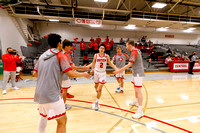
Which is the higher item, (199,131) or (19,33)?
(19,33)

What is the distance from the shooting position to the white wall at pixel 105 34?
1594 cm

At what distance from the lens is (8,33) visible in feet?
30.0

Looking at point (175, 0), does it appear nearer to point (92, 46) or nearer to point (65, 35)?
point (92, 46)

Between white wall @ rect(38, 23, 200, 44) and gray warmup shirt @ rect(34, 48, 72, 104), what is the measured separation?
53.4ft

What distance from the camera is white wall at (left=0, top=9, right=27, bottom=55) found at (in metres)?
8.55

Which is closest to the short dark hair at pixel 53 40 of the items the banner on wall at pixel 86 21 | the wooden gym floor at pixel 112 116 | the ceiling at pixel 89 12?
the wooden gym floor at pixel 112 116

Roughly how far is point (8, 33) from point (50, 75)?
1095cm

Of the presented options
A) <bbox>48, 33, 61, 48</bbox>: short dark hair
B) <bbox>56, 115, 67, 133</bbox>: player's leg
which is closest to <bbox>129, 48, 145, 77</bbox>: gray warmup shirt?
<bbox>48, 33, 61, 48</bbox>: short dark hair

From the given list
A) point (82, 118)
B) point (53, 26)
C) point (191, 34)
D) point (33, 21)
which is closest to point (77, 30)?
point (53, 26)

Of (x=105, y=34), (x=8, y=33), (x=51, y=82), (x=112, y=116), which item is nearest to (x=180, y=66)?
(x=112, y=116)

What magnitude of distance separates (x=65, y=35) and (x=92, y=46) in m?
6.68

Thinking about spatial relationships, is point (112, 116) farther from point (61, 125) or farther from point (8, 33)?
point (8, 33)

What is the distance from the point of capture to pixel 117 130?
2492mm

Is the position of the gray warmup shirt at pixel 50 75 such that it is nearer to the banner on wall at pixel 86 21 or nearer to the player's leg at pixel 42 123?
the player's leg at pixel 42 123
